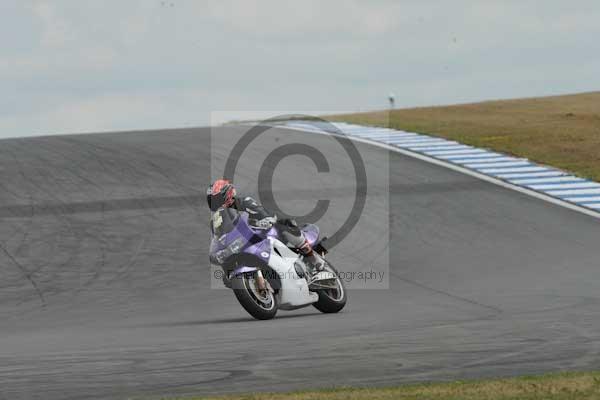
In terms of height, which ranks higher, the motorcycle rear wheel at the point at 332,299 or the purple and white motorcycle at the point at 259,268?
the purple and white motorcycle at the point at 259,268

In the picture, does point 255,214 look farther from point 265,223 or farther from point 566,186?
point 566,186

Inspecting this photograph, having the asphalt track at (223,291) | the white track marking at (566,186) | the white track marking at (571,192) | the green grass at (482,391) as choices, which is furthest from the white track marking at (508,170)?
the green grass at (482,391)

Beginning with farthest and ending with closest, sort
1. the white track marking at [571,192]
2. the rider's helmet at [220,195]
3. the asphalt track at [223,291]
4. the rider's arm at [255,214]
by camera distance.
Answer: the white track marking at [571,192]
the rider's arm at [255,214]
the rider's helmet at [220,195]
the asphalt track at [223,291]

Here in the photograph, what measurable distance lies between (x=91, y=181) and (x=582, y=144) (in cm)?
1490

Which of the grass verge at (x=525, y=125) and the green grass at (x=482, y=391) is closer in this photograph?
the green grass at (x=482, y=391)

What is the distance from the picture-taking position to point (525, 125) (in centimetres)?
3659

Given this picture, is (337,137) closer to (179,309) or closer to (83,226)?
(83,226)

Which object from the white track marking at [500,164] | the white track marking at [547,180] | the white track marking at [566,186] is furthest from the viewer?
the white track marking at [500,164]

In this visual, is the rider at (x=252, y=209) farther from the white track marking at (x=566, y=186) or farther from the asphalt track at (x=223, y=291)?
the white track marking at (x=566, y=186)

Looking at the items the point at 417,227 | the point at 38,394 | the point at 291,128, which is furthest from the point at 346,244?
the point at 291,128

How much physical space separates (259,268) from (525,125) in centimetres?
2601

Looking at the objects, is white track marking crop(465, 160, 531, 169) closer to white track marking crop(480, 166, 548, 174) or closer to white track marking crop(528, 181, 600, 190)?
white track marking crop(480, 166, 548, 174)

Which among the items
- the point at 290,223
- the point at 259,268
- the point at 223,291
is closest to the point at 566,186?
the point at 223,291

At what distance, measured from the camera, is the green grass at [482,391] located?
726cm
